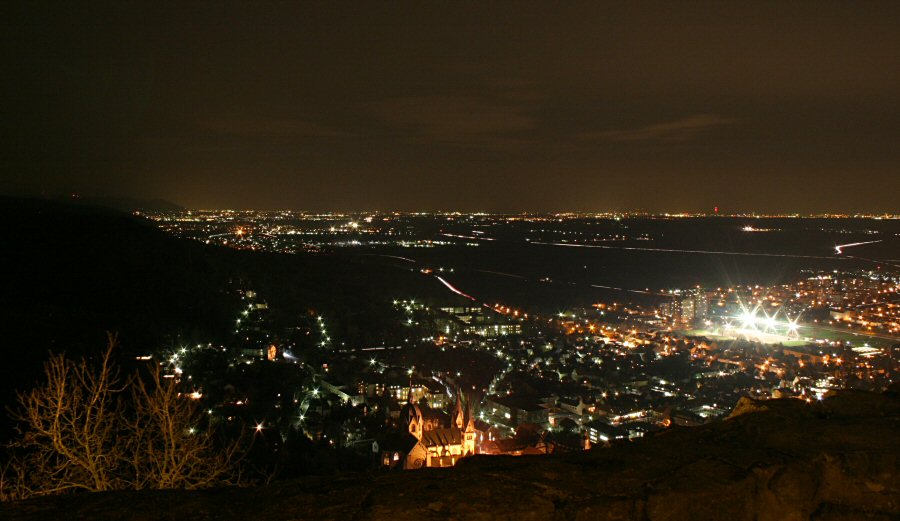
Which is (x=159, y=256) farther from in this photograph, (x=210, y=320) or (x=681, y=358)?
(x=681, y=358)

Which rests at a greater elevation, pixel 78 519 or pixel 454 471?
pixel 454 471

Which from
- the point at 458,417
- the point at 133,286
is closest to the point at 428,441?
the point at 458,417

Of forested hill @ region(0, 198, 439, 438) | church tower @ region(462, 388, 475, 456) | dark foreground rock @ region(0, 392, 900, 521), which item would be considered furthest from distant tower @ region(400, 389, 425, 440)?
dark foreground rock @ region(0, 392, 900, 521)

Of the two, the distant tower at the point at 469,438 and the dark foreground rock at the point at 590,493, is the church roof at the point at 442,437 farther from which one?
the dark foreground rock at the point at 590,493

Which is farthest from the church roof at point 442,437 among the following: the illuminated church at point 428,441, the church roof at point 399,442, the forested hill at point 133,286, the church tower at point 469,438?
the forested hill at point 133,286

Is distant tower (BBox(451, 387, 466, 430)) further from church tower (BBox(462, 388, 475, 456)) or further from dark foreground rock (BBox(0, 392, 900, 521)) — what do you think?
dark foreground rock (BBox(0, 392, 900, 521))

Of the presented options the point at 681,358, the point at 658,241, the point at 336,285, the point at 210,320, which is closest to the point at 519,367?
the point at 681,358
